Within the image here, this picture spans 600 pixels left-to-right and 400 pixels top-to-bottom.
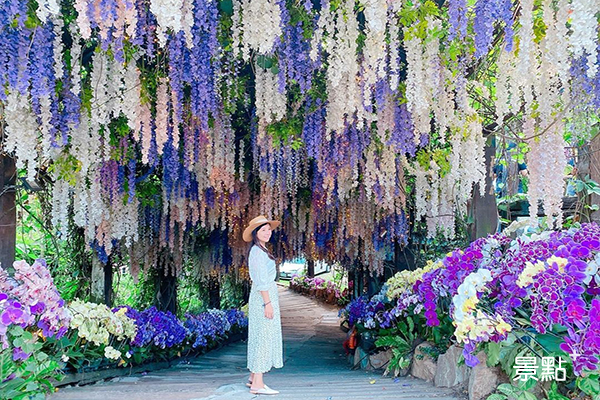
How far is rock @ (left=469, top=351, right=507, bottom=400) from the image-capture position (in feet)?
7.72

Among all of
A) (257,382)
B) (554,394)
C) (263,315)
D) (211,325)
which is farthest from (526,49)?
(211,325)

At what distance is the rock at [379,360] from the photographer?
484 centimetres

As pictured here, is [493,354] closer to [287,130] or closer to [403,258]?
[287,130]

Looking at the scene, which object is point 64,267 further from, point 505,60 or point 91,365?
point 505,60

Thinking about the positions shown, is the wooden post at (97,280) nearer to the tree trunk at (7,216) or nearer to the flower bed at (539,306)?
the tree trunk at (7,216)

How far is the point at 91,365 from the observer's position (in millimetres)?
3742

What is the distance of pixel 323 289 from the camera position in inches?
663

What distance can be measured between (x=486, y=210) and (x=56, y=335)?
11.2 feet

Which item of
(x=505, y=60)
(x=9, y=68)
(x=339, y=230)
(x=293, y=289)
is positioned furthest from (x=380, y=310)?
(x=293, y=289)

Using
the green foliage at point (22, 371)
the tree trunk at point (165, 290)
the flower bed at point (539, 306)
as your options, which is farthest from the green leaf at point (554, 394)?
the tree trunk at point (165, 290)

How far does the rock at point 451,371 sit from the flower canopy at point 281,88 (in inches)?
39.6

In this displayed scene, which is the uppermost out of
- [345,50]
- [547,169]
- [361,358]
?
[345,50]

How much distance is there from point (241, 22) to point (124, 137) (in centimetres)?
156

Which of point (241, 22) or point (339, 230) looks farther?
point (339, 230)
